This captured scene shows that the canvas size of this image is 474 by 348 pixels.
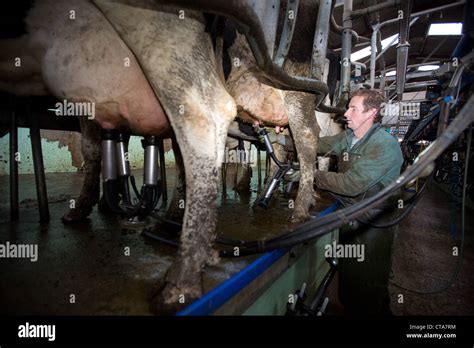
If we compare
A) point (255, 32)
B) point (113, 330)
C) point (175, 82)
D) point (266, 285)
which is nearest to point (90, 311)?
point (113, 330)

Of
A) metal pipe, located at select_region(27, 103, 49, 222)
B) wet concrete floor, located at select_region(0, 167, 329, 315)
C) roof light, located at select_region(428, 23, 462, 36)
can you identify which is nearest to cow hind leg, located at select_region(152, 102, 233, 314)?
wet concrete floor, located at select_region(0, 167, 329, 315)

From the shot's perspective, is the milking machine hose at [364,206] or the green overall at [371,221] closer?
the milking machine hose at [364,206]

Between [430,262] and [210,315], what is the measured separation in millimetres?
2949

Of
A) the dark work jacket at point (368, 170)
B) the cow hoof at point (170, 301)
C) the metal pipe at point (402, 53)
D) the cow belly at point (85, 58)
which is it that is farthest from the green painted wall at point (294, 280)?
the metal pipe at point (402, 53)

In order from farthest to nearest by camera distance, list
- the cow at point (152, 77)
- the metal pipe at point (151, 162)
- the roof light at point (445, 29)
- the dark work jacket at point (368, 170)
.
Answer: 1. the roof light at point (445, 29)
2. the dark work jacket at point (368, 170)
3. the metal pipe at point (151, 162)
4. the cow at point (152, 77)

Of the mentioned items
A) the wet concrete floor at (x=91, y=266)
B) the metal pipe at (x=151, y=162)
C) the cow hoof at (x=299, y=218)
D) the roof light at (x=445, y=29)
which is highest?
the roof light at (x=445, y=29)

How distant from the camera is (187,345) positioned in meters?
0.98

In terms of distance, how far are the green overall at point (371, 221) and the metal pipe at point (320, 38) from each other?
0.81 meters

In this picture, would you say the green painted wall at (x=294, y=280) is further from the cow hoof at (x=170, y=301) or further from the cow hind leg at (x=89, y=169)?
the cow hind leg at (x=89, y=169)

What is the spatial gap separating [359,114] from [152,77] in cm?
175

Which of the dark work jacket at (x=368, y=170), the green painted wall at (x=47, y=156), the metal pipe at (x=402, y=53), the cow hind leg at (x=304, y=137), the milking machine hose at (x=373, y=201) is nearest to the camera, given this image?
the milking machine hose at (x=373, y=201)

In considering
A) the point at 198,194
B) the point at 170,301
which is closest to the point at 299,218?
the point at 198,194

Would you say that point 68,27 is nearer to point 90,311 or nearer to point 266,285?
point 90,311

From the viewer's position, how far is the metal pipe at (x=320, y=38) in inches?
→ 83.1
